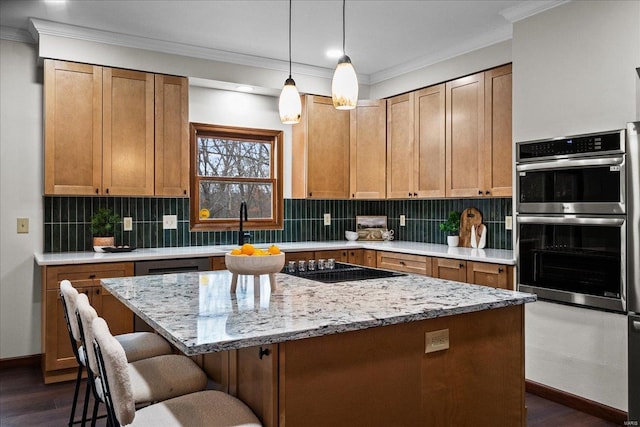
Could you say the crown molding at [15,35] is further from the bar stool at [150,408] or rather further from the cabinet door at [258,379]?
the cabinet door at [258,379]

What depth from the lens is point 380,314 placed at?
5.52 feet

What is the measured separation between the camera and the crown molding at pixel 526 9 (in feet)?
10.8

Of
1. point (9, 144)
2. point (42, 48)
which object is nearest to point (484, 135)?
point (42, 48)

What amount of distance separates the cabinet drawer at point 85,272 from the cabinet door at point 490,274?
258cm

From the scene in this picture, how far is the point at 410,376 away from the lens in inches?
69.6

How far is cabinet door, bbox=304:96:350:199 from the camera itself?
498cm

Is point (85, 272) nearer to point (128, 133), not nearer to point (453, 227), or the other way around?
point (128, 133)

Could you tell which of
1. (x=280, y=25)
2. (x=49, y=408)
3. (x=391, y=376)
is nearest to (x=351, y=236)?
(x=280, y=25)

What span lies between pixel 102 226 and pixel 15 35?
1.62 meters

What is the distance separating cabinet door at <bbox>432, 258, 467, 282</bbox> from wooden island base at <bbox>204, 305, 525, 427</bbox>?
1814 millimetres

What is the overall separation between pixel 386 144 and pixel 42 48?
3.11 m

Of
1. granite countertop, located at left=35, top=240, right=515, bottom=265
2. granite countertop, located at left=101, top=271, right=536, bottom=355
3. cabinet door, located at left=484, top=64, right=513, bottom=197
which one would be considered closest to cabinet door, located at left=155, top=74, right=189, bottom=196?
granite countertop, located at left=35, top=240, right=515, bottom=265

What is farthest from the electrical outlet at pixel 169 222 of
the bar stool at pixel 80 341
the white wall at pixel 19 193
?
the bar stool at pixel 80 341

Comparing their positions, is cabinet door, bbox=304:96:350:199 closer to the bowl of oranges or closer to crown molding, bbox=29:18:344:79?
crown molding, bbox=29:18:344:79
